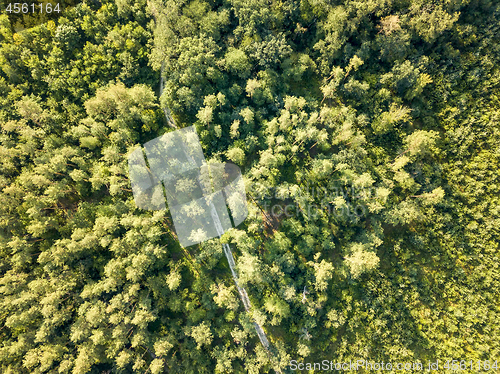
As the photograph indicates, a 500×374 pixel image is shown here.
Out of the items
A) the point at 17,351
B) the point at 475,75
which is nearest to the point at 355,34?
the point at 475,75

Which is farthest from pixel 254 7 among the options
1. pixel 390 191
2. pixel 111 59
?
pixel 390 191

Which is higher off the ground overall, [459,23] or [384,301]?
[459,23]

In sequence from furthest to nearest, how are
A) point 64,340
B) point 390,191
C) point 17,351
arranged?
1. point 390,191
2. point 64,340
3. point 17,351

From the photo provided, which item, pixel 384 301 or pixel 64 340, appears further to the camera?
pixel 384 301

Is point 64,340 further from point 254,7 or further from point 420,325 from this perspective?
point 254,7

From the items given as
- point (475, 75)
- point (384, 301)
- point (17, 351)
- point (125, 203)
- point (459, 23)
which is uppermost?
point (459, 23)

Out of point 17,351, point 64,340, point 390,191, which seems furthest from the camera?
point 390,191

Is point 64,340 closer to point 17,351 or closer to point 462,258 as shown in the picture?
point 17,351
